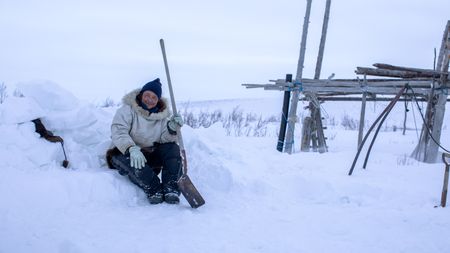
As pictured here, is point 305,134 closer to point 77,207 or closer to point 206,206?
point 206,206

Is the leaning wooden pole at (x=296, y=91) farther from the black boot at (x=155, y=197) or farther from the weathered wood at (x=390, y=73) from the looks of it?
the black boot at (x=155, y=197)

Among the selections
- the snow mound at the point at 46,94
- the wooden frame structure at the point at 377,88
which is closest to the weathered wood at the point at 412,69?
the wooden frame structure at the point at 377,88

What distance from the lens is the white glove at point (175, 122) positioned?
4.43 meters

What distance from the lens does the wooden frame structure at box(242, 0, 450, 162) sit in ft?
24.3

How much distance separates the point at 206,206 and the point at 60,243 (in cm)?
159

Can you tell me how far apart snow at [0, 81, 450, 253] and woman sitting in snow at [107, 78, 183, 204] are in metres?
0.16

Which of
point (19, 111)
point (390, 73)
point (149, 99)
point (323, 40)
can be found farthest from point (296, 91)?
point (19, 111)

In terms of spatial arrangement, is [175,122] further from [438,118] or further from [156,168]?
[438,118]

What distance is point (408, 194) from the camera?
14.3ft

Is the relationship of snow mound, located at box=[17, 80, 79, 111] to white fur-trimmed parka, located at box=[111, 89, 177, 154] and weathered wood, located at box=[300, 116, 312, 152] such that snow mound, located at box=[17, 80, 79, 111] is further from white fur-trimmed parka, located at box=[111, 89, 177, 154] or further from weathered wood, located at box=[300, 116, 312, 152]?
weathered wood, located at box=[300, 116, 312, 152]

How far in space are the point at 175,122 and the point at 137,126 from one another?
0.42m

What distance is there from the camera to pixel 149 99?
4.30 meters

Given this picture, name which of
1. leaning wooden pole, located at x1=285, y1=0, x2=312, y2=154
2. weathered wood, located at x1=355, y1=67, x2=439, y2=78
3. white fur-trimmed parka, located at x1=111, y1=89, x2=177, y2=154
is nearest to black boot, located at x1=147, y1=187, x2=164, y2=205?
white fur-trimmed parka, located at x1=111, y1=89, x2=177, y2=154

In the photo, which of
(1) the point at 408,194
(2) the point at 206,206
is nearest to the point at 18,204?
(2) the point at 206,206
